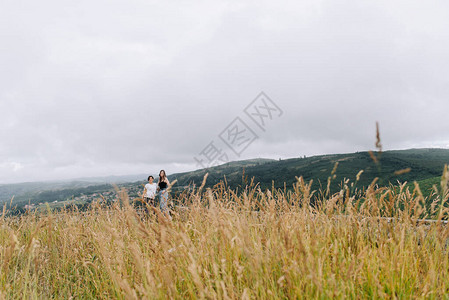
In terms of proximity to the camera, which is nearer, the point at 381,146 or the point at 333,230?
the point at 381,146

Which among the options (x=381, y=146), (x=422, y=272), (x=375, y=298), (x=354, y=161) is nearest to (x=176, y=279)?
(x=375, y=298)

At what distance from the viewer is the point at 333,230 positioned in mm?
3076

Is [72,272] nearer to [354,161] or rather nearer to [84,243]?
[84,243]

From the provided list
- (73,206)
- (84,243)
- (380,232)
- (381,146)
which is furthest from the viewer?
(73,206)

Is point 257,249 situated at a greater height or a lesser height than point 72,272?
greater

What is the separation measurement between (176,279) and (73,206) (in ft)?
17.0

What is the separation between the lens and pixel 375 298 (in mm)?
2018

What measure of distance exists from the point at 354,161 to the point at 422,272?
123 metres

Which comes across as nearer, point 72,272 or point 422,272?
point 422,272

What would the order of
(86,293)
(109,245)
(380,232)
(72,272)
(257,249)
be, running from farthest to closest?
(72,272)
(109,245)
(86,293)
(380,232)
(257,249)

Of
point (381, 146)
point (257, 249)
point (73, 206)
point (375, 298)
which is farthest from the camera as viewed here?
point (73, 206)

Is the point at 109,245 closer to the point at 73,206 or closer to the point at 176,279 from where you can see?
the point at 176,279

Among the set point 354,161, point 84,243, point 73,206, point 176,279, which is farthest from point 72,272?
point 354,161

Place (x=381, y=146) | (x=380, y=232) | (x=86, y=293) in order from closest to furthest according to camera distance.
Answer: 1. (x=381, y=146)
2. (x=380, y=232)
3. (x=86, y=293)
